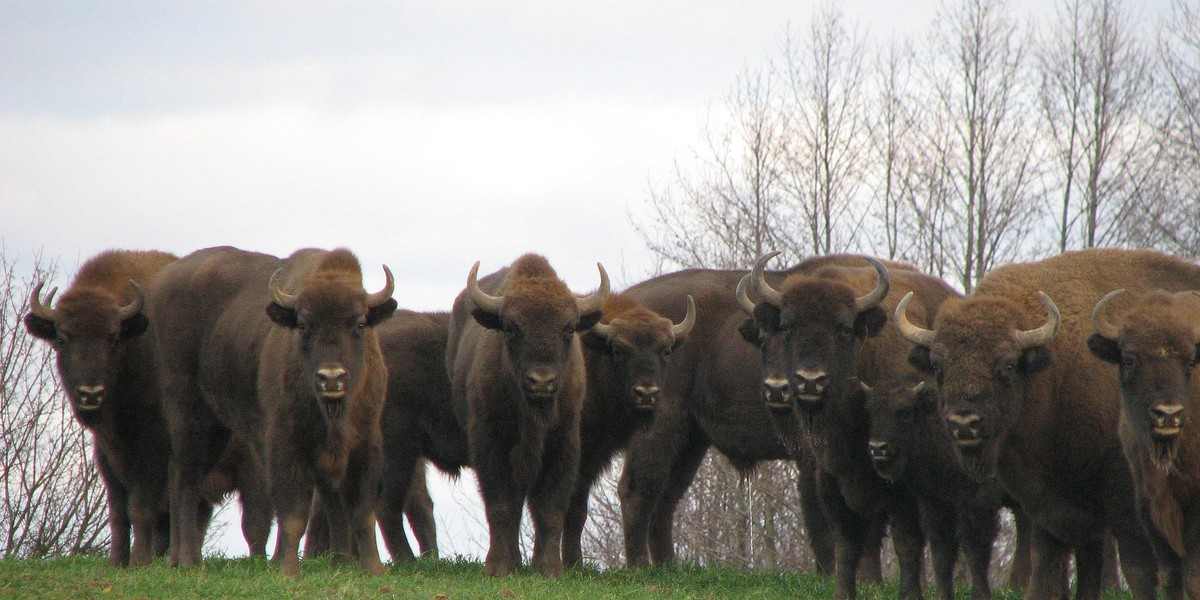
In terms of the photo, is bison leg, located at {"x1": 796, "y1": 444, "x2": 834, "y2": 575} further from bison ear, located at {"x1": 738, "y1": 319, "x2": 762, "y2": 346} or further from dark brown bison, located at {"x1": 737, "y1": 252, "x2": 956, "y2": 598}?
bison ear, located at {"x1": 738, "y1": 319, "x2": 762, "y2": 346}

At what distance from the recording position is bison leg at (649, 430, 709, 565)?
14.7 metres

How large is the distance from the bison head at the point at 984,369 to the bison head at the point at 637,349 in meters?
3.22

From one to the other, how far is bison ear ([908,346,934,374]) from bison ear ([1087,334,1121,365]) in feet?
4.02

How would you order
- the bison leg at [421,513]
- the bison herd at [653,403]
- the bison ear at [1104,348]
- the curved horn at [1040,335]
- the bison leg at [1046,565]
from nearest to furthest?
Result: 1. the bison ear at [1104,348]
2. the bison herd at [653,403]
3. the curved horn at [1040,335]
4. the bison leg at [1046,565]
5. the bison leg at [421,513]

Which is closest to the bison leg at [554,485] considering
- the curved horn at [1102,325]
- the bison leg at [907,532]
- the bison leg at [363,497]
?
the bison leg at [363,497]

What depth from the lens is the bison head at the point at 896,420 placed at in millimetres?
10914

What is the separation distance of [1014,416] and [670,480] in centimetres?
517

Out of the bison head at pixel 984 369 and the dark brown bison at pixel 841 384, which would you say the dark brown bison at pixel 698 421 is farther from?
the bison head at pixel 984 369

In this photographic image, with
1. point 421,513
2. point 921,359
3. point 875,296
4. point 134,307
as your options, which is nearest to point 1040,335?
point 921,359

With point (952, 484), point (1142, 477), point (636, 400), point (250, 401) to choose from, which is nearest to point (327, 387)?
point (250, 401)

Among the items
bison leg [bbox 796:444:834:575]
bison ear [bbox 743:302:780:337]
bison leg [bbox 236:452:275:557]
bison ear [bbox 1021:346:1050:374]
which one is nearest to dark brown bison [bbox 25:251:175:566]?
bison leg [bbox 236:452:275:557]

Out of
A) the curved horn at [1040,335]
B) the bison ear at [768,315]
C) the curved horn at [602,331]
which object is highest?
the bison ear at [768,315]

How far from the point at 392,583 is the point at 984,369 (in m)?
4.61

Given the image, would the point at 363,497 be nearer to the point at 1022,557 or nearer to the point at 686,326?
the point at 686,326
